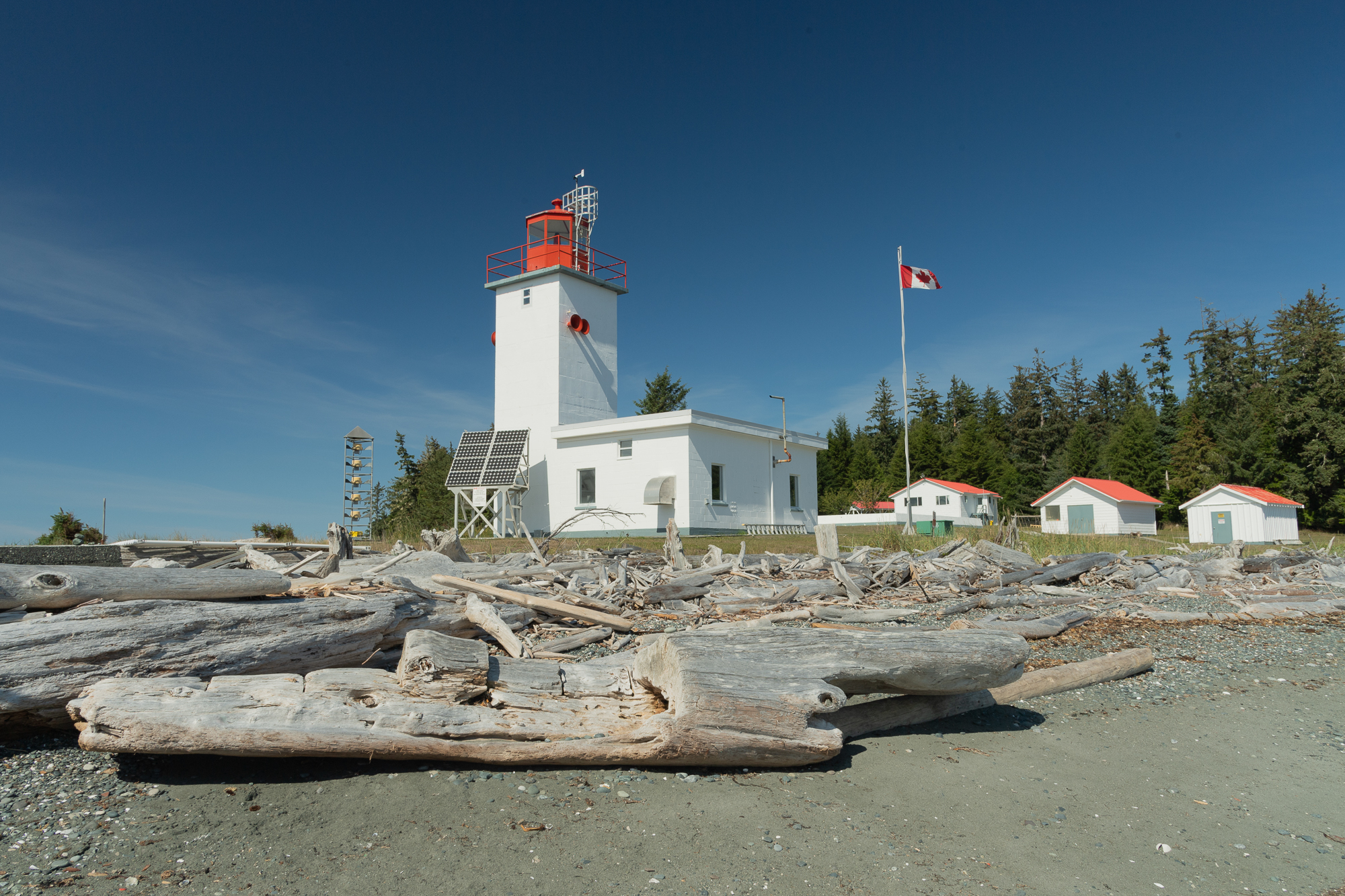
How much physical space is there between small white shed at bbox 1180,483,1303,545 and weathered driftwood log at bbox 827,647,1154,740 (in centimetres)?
2757

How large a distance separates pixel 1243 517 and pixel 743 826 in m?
34.8

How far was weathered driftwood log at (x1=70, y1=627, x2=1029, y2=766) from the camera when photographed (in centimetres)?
368

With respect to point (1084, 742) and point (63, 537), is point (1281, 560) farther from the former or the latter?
point (63, 537)

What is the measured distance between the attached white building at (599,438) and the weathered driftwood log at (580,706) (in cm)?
1703

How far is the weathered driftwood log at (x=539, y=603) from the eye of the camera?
24.7 feet

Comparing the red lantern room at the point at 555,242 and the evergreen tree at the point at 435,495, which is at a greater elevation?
the red lantern room at the point at 555,242

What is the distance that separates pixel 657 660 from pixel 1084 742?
322cm

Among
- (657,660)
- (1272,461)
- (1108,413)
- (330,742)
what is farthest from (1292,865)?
(1108,413)

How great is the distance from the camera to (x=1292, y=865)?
11.9 ft

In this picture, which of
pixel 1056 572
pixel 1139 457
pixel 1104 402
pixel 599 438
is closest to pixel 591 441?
pixel 599 438

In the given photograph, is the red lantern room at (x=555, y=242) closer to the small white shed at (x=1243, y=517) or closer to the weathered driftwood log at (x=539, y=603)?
the weathered driftwood log at (x=539, y=603)

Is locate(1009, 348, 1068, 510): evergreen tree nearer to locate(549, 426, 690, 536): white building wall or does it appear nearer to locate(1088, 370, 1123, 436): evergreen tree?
locate(1088, 370, 1123, 436): evergreen tree

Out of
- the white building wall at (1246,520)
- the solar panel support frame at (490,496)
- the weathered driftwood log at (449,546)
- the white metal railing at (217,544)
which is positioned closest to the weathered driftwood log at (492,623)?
the weathered driftwood log at (449,546)

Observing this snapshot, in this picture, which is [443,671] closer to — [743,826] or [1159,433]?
[743,826]
